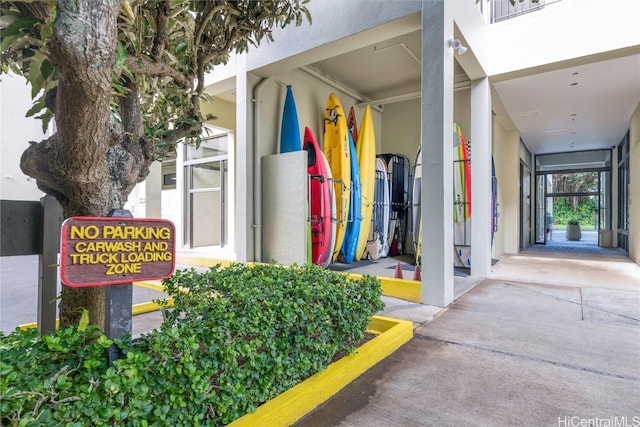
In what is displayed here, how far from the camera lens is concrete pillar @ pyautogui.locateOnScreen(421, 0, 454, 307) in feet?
10.9

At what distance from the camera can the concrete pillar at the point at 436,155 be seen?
3309 millimetres

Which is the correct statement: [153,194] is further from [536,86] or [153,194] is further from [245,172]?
[536,86]

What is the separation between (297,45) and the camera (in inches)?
171

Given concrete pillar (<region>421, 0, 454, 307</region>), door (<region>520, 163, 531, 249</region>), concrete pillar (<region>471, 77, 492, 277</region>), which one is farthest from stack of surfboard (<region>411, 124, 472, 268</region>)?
door (<region>520, 163, 531, 249</region>)

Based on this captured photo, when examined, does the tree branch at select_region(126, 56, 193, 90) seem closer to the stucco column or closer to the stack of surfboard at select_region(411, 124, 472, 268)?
the stucco column

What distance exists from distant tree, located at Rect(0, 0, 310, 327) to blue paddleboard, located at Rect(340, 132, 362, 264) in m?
3.38

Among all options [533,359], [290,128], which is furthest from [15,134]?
[533,359]

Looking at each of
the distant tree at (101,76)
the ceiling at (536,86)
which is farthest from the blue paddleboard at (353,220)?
the distant tree at (101,76)

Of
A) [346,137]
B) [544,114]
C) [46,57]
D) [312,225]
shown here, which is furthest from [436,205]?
[544,114]

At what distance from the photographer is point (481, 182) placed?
15.9ft

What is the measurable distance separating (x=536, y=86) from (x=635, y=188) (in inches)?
110

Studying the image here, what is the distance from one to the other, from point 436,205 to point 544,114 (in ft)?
17.1

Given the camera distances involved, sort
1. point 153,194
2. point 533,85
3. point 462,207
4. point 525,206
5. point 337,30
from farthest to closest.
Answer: point 525,206, point 153,194, point 533,85, point 462,207, point 337,30

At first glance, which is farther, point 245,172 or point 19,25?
point 245,172
